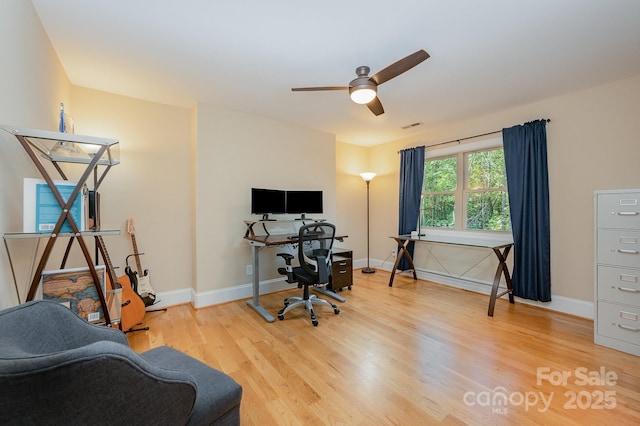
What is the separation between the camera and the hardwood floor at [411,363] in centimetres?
156

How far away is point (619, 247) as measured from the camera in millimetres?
2217

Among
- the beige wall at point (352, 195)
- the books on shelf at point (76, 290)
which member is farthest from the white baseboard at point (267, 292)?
the books on shelf at point (76, 290)

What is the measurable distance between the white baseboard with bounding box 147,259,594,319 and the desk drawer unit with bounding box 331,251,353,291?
760mm

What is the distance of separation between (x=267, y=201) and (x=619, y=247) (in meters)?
3.49

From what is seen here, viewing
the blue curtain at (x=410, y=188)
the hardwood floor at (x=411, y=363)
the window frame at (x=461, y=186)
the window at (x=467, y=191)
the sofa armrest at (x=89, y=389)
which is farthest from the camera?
the blue curtain at (x=410, y=188)

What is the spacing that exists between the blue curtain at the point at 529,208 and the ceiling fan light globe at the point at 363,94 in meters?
2.22

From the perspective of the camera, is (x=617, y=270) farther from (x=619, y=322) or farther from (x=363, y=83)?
(x=363, y=83)

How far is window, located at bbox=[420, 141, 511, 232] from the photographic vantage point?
359 centimetres

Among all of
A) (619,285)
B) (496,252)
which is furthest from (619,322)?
(496,252)

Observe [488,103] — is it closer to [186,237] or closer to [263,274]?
[263,274]

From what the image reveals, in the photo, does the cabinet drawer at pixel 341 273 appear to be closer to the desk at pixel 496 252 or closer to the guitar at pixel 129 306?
the desk at pixel 496 252

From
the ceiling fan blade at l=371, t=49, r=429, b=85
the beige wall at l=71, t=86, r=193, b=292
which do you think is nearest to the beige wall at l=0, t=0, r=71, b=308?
the beige wall at l=71, t=86, r=193, b=292

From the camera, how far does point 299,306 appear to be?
10.4 ft

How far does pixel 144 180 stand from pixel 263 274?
6.13 ft
